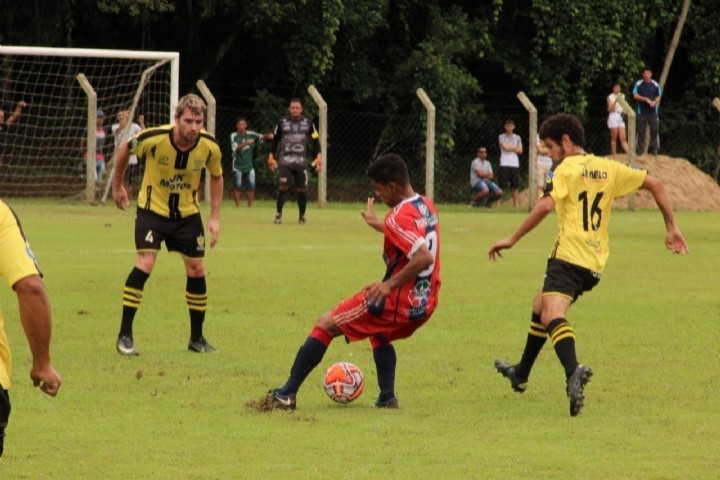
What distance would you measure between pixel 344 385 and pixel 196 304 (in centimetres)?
250

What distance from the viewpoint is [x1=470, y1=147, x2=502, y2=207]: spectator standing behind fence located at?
102 feet

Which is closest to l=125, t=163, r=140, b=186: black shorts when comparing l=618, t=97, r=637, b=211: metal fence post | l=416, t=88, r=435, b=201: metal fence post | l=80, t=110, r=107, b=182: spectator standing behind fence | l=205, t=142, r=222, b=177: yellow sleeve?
l=80, t=110, r=107, b=182: spectator standing behind fence

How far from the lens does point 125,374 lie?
9320 millimetres

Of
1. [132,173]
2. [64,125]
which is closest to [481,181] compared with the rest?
[132,173]

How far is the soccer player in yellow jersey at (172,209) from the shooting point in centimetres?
1031

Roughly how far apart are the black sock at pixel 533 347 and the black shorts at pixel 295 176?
1482cm

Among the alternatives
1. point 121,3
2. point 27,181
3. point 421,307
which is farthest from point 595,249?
point 121,3

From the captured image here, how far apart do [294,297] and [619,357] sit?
4312 millimetres

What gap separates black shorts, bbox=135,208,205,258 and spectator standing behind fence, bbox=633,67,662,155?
2252cm

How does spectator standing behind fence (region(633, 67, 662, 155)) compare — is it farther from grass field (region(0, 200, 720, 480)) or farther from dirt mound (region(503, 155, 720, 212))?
grass field (region(0, 200, 720, 480))

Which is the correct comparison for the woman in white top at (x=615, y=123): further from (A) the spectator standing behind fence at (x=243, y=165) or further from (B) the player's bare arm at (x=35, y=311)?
(B) the player's bare arm at (x=35, y=311)

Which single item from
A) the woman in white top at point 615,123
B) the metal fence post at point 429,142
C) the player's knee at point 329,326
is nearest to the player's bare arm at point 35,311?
the player's knee at point 329,326

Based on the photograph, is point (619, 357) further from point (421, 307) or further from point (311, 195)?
point (311, 195)

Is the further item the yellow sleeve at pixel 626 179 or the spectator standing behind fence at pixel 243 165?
the spectator standing behind fence at pixel 243 165
